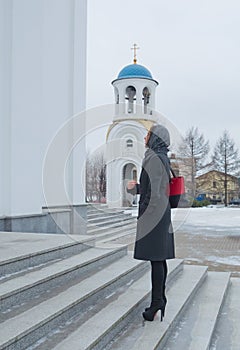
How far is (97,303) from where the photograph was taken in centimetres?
323

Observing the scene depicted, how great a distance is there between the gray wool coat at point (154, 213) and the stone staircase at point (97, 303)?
599 mm

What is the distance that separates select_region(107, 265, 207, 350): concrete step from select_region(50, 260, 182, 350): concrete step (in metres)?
0.08

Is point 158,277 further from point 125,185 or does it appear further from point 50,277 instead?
point 125,185

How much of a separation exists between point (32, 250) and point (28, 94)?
116 inches

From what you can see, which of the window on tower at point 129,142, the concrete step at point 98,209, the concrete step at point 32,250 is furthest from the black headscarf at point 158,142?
the concrete step at point 98,209

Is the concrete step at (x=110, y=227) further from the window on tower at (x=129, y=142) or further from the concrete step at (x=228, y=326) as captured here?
the concrete step at (x=228, y=326)

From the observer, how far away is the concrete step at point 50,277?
2732mm

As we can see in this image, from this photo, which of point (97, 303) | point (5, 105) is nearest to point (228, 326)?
point (97, 303)

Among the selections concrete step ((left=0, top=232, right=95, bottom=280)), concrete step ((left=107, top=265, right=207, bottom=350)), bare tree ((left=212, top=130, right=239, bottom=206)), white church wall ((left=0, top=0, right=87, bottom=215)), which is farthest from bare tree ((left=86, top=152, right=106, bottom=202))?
bare tree ((left=212, top=130, right=239, bottom=206))

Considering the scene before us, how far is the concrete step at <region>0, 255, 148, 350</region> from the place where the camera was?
92.0 inches

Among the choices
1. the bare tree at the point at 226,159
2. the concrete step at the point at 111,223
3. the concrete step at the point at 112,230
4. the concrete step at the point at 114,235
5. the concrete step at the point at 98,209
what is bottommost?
the concrete step at the point at 114,235

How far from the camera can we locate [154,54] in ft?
88.5

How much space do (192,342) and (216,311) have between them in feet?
2.65

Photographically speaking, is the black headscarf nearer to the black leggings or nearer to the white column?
the black leggings
